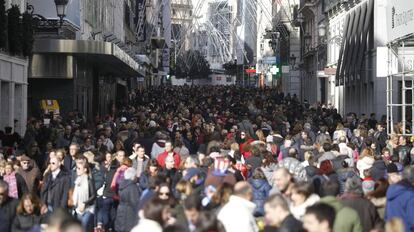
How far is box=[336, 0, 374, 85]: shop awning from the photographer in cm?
4425

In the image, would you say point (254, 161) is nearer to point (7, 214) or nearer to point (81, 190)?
point (81, 190)

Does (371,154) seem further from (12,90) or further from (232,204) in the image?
(12,90)

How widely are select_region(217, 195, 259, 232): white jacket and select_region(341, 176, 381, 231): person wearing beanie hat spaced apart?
147 cm

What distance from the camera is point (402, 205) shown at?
11.2 m

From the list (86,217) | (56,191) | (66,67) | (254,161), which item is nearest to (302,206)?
(86,217)

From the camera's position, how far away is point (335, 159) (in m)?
17.2

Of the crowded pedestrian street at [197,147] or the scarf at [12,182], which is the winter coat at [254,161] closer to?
the crowded pedestrian street at [197,147]

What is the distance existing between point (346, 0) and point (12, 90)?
939 inches

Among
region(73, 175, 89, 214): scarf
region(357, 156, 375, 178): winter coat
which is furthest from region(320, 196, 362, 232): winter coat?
region(357, 156, 375, 178): winter coat

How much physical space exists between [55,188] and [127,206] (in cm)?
111

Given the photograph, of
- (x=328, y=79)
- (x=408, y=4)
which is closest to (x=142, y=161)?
(x=408, y=4)

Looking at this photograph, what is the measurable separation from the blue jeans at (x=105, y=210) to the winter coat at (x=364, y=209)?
Answer: 5.63m

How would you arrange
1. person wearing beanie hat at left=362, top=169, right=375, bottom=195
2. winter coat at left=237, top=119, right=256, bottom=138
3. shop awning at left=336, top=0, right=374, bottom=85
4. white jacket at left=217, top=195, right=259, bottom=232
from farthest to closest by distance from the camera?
shop awning at left=336, top=0, right=374, bottom=85 < winter coat at left=237, top=119, right=256, bottom=138 < person wearing beanie hat at left=362, top=169, right=375, bottom=195 < white jacket at left=217, top=195, right=259, bottom=232

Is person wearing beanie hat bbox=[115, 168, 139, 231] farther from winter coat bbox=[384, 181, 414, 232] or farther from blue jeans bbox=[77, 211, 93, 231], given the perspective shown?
winter coat bbox=[384, 181, 414, 232]
